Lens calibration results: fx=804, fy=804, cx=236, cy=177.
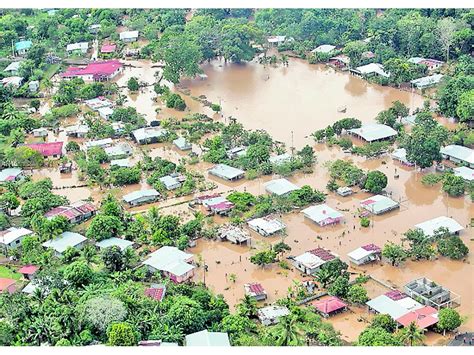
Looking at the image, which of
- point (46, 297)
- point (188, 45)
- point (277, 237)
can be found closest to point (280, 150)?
point (277, 237)

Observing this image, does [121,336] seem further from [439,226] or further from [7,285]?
[439,226]

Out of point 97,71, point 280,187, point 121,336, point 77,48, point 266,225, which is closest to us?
point 121,336

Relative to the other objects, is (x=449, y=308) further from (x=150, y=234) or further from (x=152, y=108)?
(x=152, y=108)

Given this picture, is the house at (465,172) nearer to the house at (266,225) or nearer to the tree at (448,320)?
the house at (266,225)

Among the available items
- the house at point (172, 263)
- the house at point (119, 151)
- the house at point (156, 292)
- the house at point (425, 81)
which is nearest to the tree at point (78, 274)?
the house at point (156, 292)

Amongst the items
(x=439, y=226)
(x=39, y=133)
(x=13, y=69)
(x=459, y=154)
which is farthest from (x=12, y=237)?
(x=13, y=69)

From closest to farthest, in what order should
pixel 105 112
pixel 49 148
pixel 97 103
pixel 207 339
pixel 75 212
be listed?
pixel 207 339 < pixel 75 212 < pixel 49 148 < pixel 105 112 < pixel 97 103
